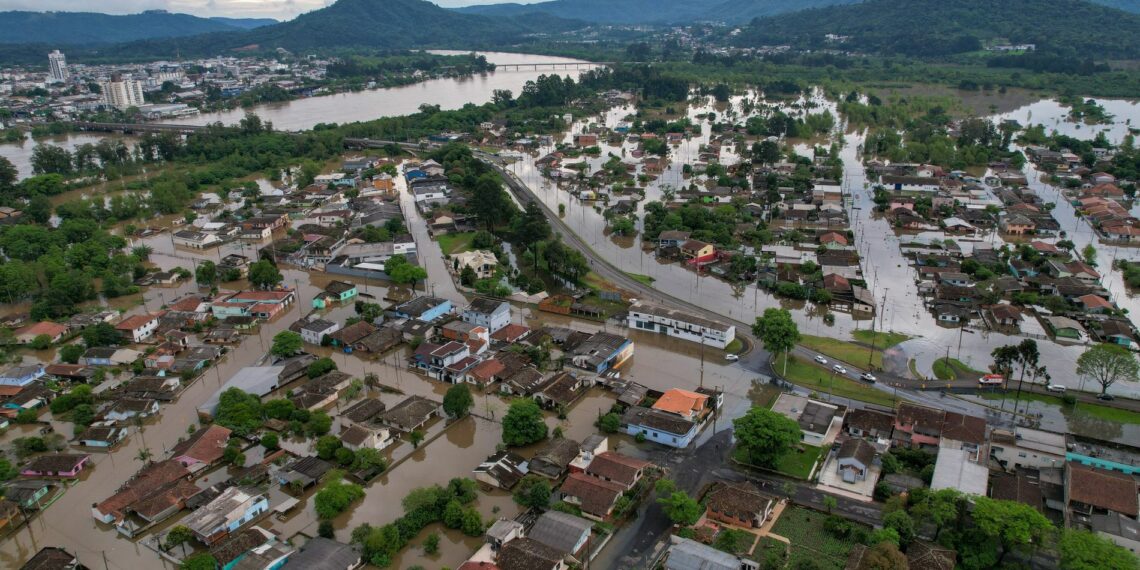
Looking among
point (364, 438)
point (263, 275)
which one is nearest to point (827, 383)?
point (364, 438)

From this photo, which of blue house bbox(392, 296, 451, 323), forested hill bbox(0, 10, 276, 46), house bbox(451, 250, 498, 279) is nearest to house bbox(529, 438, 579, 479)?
blue house bbox(392, 296, 451, 323)

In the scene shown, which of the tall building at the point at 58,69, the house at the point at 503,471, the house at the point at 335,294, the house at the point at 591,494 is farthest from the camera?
the tall building at the point at 58,69

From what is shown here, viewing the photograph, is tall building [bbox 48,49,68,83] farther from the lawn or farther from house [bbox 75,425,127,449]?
the lawn

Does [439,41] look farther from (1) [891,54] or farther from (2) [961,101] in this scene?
(2) [961,101]

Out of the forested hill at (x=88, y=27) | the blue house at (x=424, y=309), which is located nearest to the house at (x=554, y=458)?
the blue house at (x=424, y=309)

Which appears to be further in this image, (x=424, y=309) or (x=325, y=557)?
(x=424, y=309)

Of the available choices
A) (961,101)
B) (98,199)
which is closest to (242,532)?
(98,199)

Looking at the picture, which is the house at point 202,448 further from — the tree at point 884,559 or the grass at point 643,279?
the grass at point 643,279

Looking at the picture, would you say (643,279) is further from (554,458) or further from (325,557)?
(325,557)
